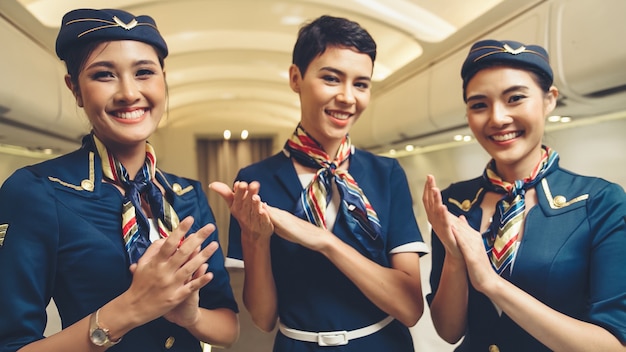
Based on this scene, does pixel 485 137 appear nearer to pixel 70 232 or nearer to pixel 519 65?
pixel 519 65

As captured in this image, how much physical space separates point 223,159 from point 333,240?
29.5ft

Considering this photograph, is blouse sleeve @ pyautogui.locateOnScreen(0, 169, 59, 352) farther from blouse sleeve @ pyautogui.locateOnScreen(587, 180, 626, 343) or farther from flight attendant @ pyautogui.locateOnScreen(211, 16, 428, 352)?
blouse sleeve @ pyautogui.locateOnScreen(587, 180, 626, 343)

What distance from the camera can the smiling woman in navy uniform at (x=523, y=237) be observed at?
1221mm

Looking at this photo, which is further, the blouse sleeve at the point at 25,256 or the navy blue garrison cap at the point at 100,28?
the navy blue garrison cap at the point at 100,28

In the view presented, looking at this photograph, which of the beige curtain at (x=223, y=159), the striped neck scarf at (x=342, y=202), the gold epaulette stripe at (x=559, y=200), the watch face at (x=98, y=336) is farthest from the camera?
the beige curtain at (x=223, y=159)

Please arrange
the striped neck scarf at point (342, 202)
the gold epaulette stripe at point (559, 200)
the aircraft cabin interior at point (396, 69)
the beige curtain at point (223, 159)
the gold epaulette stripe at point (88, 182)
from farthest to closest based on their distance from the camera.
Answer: the beige curtain at point (223, 159) < the aircraft cabin interior at point (396, 69) < the striped neck scarf at point (342, 202) < the gold epaulette stripe at point (559, 200) < the gold epaulette stripe at point (88, 182)

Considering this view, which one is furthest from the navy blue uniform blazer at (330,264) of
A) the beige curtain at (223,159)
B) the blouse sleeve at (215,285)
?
the beige curtain at (223,159)

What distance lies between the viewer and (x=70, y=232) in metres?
1.09

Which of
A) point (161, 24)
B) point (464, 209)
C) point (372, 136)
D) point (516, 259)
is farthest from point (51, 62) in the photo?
point (372, 136)

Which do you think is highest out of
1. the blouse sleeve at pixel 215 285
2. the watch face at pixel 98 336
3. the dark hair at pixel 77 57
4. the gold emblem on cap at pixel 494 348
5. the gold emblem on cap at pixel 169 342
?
the dark hair at pixel 77 57

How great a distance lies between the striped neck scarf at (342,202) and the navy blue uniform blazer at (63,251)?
1.83ft

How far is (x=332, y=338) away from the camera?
1434 millimetres

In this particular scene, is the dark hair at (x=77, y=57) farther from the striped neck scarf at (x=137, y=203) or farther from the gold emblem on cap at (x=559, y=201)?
the gold emblem on cap at (x=559, y=201)

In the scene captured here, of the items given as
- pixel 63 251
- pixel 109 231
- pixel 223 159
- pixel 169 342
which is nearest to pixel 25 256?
pixel 63 251
